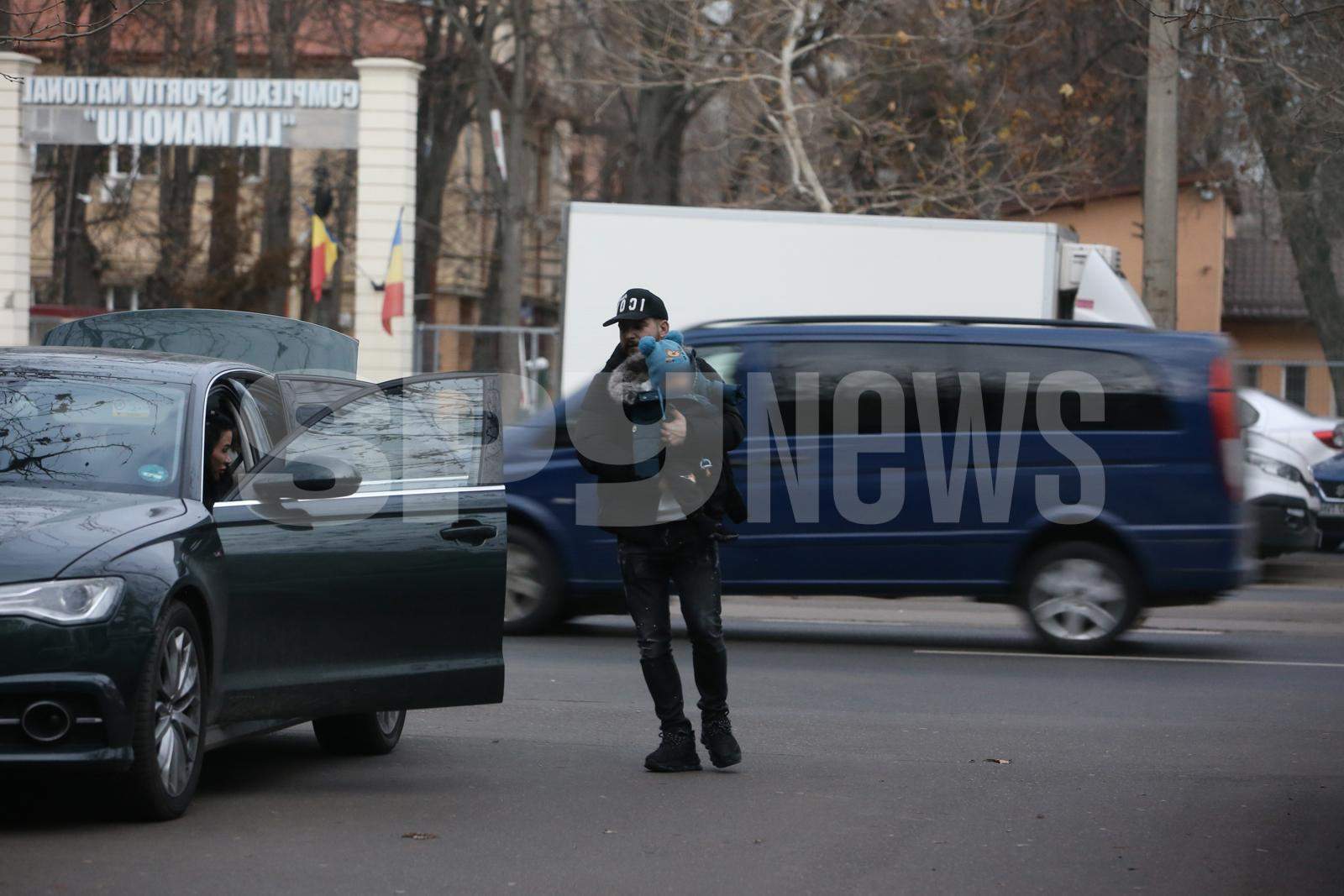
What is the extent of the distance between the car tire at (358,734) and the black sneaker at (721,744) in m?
1.23

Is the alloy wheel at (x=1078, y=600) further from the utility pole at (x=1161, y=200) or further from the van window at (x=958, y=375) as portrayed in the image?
the utility pole at (x=1161, y=200)

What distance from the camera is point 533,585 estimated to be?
11.6 metres

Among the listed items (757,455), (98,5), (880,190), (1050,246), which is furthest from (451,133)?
(757,455)

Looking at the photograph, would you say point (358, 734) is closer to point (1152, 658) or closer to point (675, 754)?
point (675, 754)

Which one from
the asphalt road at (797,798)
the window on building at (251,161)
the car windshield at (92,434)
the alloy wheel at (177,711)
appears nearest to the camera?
the asphalt road at (797,798)

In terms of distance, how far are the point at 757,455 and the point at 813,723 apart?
10.2 ft

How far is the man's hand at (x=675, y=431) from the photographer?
22.9 feet

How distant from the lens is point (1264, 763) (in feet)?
24.7

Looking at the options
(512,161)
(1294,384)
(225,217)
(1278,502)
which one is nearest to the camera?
(1278,502)

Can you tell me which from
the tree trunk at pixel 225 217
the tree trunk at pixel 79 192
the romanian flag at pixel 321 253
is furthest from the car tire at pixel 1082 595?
the tree trunk at pixel 225 217

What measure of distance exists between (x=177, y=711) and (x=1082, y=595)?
656cm

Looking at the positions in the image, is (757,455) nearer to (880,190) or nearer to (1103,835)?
(1103,835)

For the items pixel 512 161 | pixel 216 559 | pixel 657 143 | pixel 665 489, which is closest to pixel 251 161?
pixel 657 143

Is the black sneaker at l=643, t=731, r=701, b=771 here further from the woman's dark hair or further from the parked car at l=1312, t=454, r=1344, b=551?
the parked car at l=1312, t=454, r=1344, b=551
